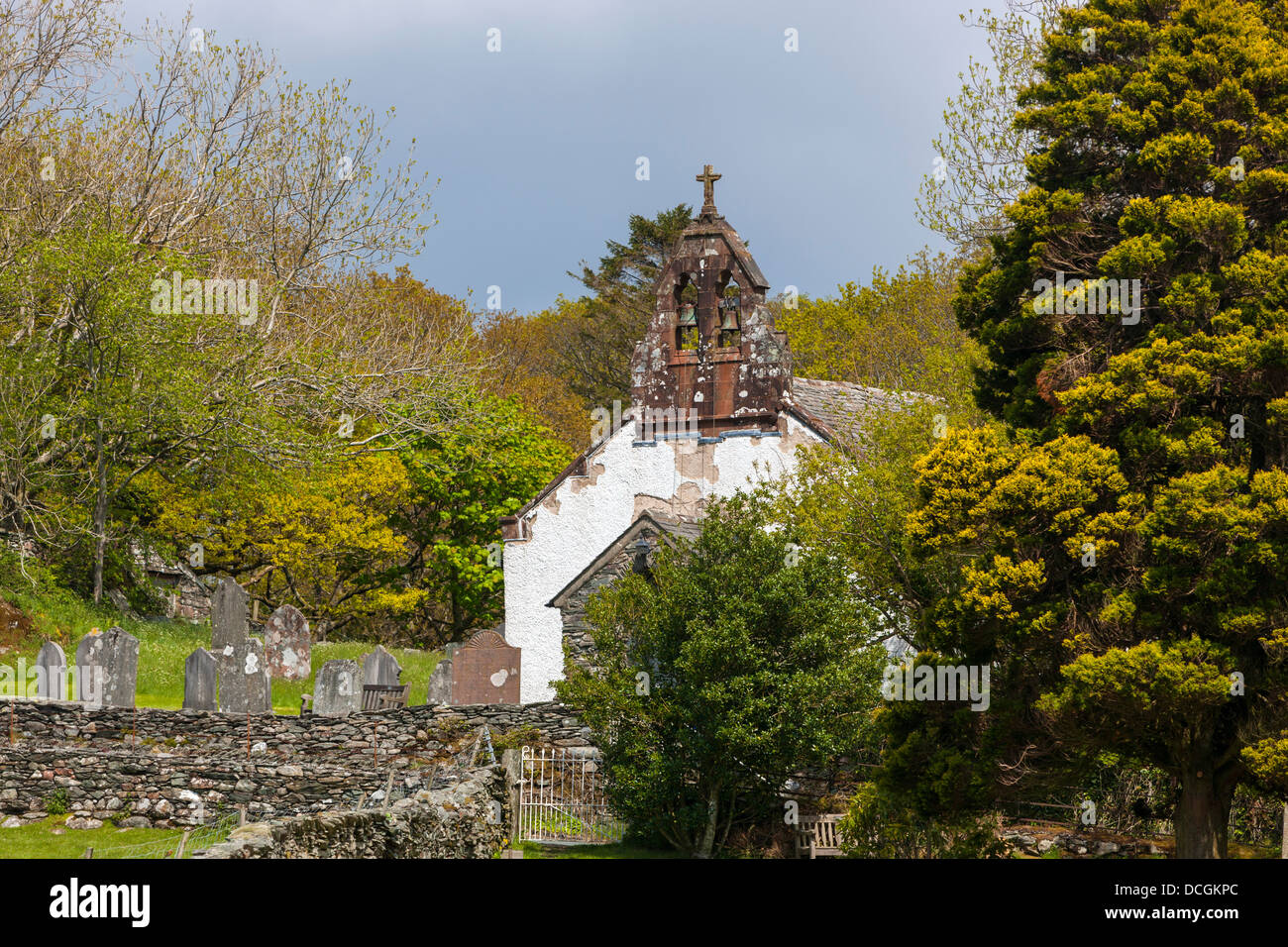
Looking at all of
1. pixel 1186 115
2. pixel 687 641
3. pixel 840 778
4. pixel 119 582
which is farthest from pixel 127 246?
pixel 1186 115

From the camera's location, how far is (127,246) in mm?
28438

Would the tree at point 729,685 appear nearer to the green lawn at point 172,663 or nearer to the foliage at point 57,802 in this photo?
the foliage at point 57,802

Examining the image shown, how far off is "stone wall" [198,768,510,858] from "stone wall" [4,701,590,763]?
3116mm

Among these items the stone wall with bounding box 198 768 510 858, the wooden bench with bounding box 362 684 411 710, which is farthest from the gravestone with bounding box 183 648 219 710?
the stone wall with bounding box 198 768 510 858

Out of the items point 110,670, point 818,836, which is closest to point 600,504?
point 110,670

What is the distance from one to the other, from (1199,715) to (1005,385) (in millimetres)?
4244

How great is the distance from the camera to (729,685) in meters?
17.7

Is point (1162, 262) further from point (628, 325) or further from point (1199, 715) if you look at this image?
point (628, 325)

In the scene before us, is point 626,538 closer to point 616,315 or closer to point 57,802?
point 57,802

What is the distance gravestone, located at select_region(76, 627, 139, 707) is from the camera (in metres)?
22.0

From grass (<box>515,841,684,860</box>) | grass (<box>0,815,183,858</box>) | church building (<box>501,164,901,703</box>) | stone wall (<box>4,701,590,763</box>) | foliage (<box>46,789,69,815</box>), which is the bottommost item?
grass (<box>515,841,684,860</box>)

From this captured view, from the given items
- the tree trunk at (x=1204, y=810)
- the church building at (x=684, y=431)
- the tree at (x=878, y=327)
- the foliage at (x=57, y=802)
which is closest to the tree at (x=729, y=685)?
the tree trunk at (x=1204, y=810)

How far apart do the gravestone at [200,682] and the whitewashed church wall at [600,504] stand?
654 cm

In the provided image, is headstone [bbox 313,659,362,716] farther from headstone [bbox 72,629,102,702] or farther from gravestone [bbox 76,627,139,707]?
headstone [bbox 72,629,102,702]
